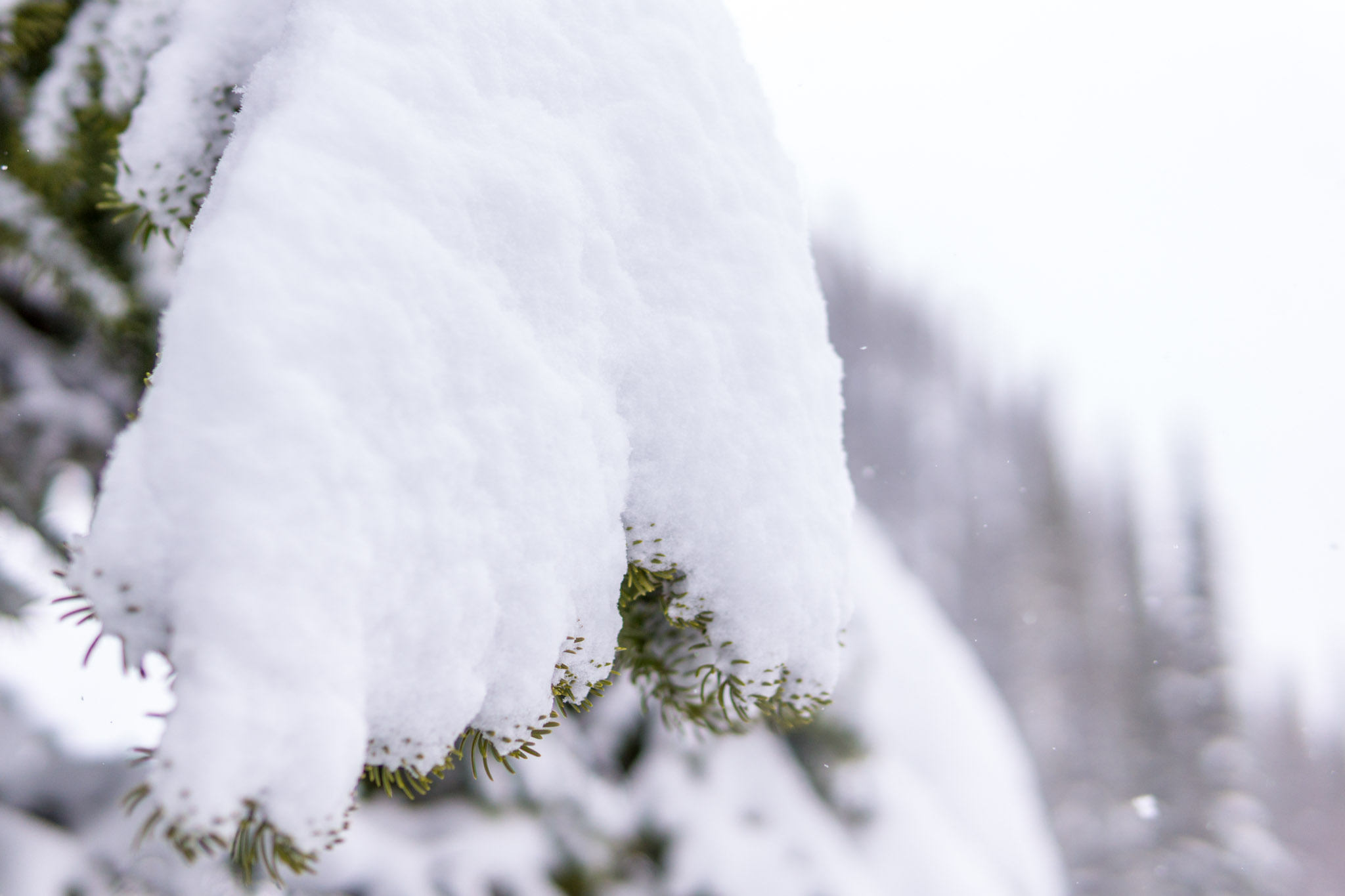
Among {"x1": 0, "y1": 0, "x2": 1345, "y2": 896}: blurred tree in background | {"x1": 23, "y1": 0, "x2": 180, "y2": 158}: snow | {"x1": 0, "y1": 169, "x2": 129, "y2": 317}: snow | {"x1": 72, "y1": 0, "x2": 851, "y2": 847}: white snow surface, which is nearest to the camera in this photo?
{"x1": 72, "y1": 0, "x2": 851, "y2": 847}: white snow surface

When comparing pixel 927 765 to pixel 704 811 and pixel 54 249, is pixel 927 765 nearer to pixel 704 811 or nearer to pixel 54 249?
pixel 704 811

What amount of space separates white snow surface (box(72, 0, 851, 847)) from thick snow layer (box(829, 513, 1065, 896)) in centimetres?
210

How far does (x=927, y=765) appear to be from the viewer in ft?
11.9

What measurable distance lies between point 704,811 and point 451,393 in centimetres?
272

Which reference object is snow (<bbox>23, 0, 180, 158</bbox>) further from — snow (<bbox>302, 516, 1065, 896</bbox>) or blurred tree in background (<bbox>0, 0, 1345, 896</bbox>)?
snow (<bbox>302, 516, 1065, 896</bbox>)

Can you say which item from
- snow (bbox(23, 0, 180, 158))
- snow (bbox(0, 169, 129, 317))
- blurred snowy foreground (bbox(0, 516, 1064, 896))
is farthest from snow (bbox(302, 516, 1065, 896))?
snow (bbox(23, 0, 180, 158))

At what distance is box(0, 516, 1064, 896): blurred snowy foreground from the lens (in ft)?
6.95

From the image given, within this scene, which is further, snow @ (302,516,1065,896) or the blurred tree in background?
snow @ (302,516,1065,896)

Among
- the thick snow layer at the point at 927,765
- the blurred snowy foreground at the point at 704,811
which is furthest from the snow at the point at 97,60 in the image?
the thick snow layer at the point at 927,765

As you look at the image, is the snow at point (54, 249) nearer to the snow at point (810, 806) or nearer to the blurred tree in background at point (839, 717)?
the blurred tree in background at point (839, 717)

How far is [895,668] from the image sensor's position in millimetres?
3645

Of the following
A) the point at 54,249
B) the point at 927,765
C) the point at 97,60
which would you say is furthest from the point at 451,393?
the point at 927,765

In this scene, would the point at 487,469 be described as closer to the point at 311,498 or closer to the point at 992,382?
the point at 311,498

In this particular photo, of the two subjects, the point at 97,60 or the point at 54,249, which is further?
the point at 54,249
